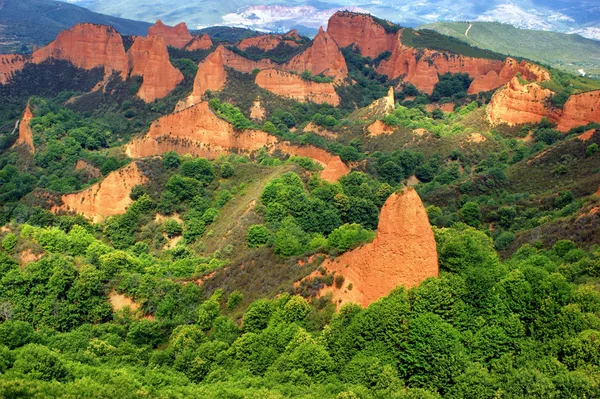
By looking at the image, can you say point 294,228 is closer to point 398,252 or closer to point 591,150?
point 398,252

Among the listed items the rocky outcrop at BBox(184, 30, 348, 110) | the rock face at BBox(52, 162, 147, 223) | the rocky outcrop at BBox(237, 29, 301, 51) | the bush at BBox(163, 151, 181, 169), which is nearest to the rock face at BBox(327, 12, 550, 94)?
the rocky outcrop at BBox(237, 29, 301, 51)

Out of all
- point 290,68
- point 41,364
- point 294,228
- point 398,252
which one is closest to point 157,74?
point 290,68

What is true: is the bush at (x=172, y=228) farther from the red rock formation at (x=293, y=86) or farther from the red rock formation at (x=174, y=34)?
the red rock formation at (x=174, y=34)

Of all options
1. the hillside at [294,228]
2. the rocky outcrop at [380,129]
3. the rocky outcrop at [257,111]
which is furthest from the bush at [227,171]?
the rocky outcrop at [257,111]

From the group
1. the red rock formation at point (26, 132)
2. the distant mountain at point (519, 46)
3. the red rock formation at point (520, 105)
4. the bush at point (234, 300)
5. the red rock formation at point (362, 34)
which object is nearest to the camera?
the bush at point (234, 300)

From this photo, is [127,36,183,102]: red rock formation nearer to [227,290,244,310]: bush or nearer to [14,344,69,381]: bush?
[227,290,244,310]: bush

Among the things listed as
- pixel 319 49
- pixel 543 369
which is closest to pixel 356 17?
pixel 319 49

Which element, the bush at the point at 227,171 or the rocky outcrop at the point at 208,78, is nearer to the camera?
the bush at the point at 227,171
